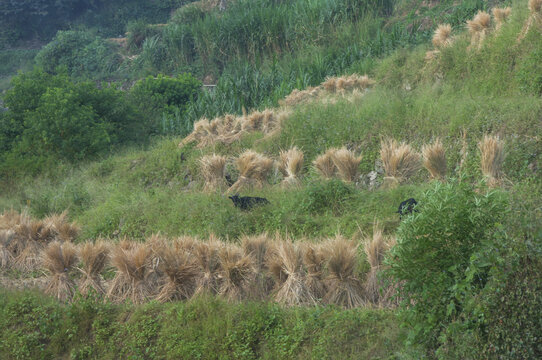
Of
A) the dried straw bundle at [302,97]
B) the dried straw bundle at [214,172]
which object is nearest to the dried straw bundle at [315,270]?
the dried straw bundle at [214,172]

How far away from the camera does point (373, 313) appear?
15.6 ft

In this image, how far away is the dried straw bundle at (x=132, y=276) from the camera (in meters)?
6.22

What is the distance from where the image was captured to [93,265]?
22.2ft

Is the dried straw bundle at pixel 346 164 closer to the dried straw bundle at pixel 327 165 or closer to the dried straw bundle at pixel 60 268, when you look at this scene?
the dried straw bundle at pixel 327 165

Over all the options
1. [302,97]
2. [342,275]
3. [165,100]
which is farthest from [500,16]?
[165,100]

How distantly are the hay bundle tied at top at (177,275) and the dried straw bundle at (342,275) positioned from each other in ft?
4.94

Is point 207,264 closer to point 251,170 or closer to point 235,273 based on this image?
point 235,273

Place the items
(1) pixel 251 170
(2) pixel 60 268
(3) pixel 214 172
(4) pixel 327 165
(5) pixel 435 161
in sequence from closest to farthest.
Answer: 1. (2) pixel 60 268
2. (5) pixel 435 161
3. (4) pixel 327 165
4. (1) pixel 251 170
5. (3) pixel 214 172

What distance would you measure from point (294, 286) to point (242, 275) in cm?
63

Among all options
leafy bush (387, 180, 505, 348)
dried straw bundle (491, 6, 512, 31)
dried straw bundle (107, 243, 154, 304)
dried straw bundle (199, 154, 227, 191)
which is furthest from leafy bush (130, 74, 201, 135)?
leafy bush (387, 180, 505, 348)

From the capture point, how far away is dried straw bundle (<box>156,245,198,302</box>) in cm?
600

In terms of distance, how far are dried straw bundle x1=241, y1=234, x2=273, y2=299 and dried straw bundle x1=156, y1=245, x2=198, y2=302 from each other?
614 mm

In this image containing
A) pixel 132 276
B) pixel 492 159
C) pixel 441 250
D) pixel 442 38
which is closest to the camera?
pixel 441 250

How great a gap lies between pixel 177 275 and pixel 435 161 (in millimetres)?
3826
